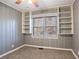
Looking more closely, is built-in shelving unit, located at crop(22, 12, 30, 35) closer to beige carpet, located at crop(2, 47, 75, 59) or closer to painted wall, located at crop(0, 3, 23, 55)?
painted wall, located at crop(0, 3, 23, 55)

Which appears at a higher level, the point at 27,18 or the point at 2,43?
the point at 27,18

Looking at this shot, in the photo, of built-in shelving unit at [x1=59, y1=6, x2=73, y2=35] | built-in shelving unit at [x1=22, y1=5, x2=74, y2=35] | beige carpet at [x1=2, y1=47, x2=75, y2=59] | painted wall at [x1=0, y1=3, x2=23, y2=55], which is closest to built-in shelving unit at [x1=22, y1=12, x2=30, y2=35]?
painted wall at [x1=0, y1=3, x2=23, y2=55]

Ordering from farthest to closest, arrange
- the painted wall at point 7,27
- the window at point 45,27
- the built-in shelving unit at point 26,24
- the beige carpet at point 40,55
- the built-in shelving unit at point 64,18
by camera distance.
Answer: the built-in shelving unit at point 26,24
the window at point 45,27
the built-in shelving unit at point 64,18
the painted wall at point 7,27
the beige carpet at point 40,55

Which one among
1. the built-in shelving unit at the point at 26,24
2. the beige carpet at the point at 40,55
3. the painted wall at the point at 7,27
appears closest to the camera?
the beige carpet at the point at 40,55

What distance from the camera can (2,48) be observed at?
10.4 ft

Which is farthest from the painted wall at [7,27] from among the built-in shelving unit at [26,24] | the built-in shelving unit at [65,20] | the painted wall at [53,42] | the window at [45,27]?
the built-in shelving unit at [65,20]

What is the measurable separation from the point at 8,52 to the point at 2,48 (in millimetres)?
453

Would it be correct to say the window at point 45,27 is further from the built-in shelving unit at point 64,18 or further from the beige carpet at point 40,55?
the beige carpet at point 40,55

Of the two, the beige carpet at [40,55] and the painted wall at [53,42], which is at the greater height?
the painted wall at [53,42]

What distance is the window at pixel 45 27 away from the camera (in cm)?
441

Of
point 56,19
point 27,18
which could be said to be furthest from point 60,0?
point 27,18

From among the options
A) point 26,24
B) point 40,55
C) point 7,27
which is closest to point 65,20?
point 40,55

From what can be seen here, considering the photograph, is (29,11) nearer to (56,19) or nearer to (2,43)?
(56,19)

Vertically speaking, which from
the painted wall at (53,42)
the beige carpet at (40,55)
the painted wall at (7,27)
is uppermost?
the painted wall at (7,27)
